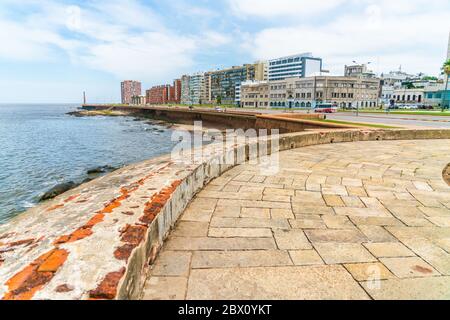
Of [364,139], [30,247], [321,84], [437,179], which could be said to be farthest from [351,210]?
[321,84]

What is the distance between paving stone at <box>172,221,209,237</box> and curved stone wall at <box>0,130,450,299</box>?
0.09 m

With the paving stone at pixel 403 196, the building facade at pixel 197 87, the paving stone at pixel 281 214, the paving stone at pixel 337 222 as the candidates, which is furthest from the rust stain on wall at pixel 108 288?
the building facade at pixel 197 87

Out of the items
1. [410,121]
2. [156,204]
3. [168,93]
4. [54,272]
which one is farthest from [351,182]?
[168,93]

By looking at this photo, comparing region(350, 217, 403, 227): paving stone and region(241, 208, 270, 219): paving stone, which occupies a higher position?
region(241, 208, 270, 219): paving stone

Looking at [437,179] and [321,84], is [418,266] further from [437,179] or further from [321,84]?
[321,84]

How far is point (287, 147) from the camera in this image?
7.83m

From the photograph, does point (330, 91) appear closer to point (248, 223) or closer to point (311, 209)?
point (311, 209)

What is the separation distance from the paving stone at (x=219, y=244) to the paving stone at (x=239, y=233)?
0.06m

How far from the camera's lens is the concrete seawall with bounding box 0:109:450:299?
138cm

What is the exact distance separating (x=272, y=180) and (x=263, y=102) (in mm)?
84018

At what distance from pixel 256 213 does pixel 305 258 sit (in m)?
1.04

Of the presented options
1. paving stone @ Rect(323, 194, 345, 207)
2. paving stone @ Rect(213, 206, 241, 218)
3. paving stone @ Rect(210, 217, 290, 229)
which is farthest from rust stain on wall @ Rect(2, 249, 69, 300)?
paving stone @ Rect(323, 194, 345, 207)

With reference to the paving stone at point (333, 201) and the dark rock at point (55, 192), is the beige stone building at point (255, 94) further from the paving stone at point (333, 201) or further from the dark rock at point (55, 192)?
the paving stone at point (333, 201)

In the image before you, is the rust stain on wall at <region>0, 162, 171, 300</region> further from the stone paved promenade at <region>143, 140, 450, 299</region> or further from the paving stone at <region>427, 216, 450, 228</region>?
the paving stone at <region>427, 216, 450, 228</region>
